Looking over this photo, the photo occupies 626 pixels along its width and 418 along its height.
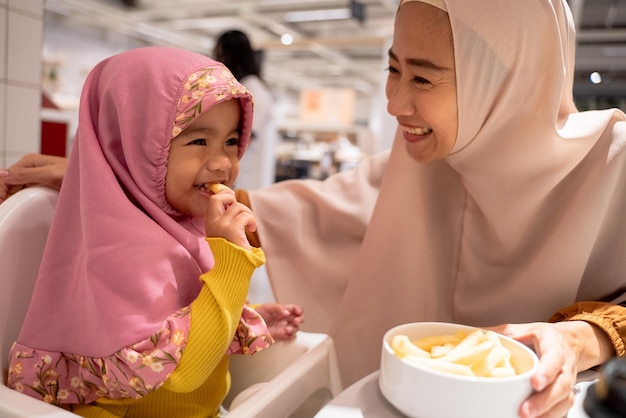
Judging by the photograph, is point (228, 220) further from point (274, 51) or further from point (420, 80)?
point (274, 51)

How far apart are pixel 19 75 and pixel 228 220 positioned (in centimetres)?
167

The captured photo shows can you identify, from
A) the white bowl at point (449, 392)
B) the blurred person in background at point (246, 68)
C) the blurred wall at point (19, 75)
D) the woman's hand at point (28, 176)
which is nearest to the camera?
the white bowl at point (449, 392)

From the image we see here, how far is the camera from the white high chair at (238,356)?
0.71 m

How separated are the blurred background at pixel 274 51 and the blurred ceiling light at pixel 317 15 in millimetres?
23

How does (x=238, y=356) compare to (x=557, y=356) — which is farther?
(x=238, y=356)

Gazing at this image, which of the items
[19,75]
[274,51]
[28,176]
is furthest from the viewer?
[274,51]

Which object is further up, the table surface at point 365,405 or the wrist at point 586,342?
the wrist at point 586,342

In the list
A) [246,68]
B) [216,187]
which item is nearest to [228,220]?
[216,187]

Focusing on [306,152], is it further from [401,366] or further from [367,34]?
[401,366]

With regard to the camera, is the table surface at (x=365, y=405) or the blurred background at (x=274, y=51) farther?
the blurred background at (x=274, y=51)

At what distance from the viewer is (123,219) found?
2.47 feet

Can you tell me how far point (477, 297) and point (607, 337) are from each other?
0.32 metres

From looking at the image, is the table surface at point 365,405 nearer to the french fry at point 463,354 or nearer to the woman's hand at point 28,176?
the french fry at point 463,354

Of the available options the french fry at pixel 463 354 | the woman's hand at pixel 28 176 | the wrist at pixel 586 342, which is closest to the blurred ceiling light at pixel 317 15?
the woman's hand at pixel 28 176
